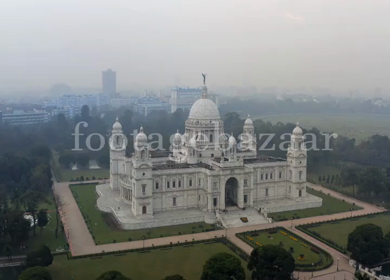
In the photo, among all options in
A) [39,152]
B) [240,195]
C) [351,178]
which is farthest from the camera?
[39,152]

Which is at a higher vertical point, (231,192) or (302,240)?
(231,192)

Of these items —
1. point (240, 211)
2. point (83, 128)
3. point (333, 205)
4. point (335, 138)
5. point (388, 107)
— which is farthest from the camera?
point (388, 107)

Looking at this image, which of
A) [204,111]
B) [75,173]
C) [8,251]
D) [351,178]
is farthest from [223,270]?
[75,173]

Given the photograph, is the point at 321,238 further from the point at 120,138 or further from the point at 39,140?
the point at 39,140

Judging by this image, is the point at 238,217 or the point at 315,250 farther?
the point at 238,217

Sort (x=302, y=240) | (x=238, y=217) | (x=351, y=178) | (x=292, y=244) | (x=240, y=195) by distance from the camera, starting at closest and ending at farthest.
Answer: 1. (x=292, y=244)
2. (x=302, y=240)
3. (x=238, y=217)
4. (x=240, y=195)
5. (x=351, y=178)

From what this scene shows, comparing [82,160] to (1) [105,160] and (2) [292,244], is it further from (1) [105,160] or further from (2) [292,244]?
(2) [292,244]

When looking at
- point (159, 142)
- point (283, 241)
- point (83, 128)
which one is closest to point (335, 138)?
point (159, 142)
